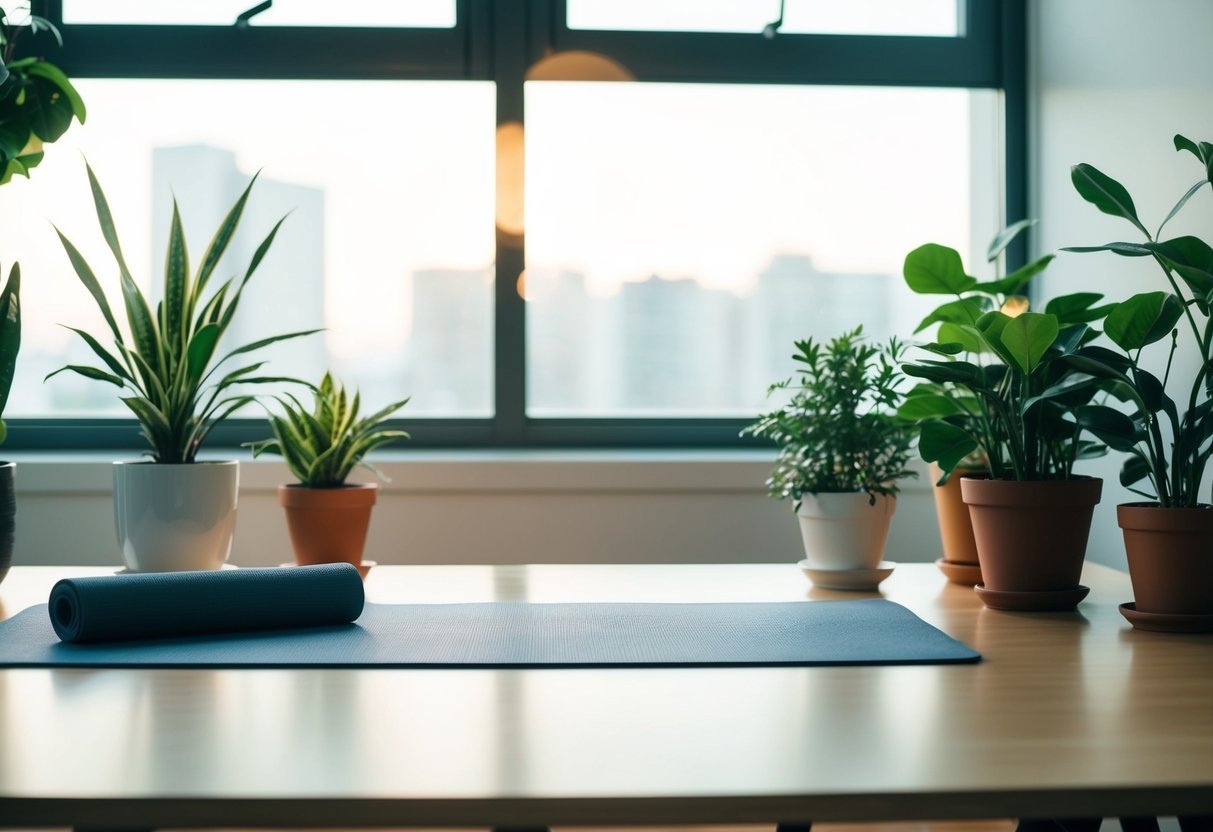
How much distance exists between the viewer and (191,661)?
1082mm

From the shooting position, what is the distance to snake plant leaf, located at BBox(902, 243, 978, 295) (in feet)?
5.11

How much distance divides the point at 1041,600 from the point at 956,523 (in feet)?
0.79

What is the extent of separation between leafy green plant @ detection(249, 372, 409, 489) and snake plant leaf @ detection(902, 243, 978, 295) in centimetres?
83

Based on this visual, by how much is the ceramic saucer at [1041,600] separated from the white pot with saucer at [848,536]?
7.5 inches

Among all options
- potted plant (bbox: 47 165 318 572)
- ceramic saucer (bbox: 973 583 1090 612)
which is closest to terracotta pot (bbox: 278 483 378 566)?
potted plant (bbox: 47 165 318 572)

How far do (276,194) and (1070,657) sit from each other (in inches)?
83.7

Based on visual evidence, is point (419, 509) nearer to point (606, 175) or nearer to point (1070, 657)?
point (606, 175)

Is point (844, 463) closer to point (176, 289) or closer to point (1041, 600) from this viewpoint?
point (1041, 600)

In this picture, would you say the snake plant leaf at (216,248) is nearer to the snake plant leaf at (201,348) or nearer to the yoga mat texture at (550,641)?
the snake plant leaf at (201,348)

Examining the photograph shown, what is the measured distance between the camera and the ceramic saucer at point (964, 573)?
1600mm

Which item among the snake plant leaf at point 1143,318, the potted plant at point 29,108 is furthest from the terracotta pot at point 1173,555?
the potted plant at point 29,108

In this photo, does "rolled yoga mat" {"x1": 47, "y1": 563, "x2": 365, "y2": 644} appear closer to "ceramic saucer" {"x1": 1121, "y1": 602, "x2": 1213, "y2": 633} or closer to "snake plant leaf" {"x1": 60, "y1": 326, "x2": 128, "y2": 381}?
"snake plant leaf" {"x1": 60, "y1": 326, "x2": 128, "y2": 381}

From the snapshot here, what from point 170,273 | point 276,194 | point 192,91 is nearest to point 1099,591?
point 170,273

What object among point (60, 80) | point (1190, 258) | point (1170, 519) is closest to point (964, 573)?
point (1170, 519)
